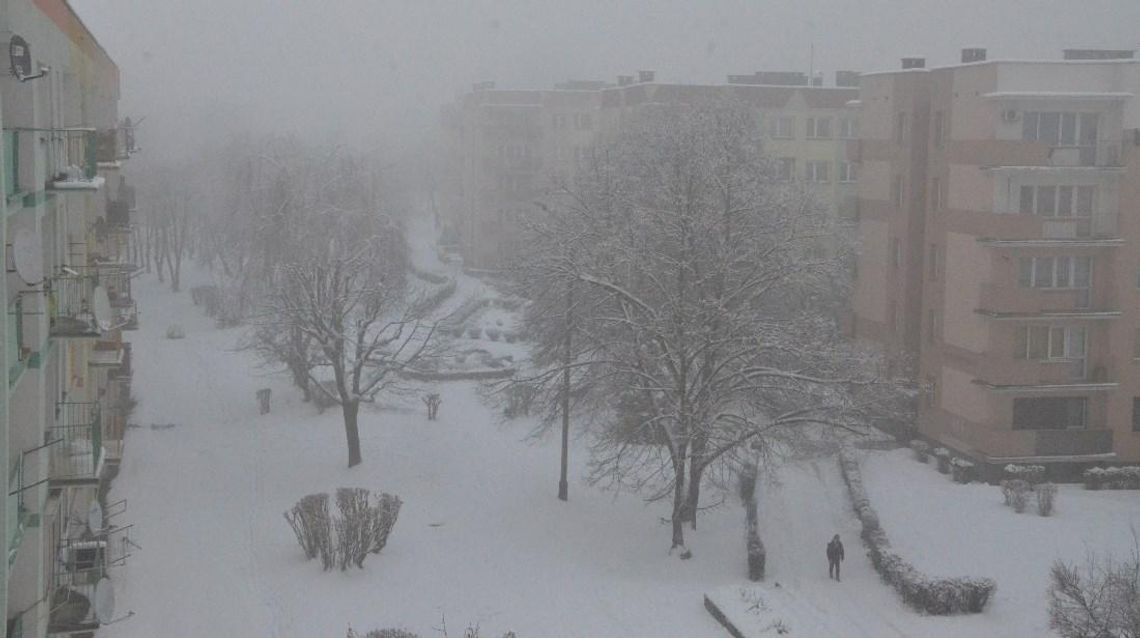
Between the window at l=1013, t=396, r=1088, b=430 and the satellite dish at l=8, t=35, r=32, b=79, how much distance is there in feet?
76.8

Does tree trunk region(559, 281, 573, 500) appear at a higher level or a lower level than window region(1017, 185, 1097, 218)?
lower

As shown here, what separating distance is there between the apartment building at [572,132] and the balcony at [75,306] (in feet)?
99.2

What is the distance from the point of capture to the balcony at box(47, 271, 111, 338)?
13086mm

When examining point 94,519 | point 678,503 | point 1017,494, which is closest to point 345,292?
point 678,503

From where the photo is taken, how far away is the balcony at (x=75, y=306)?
515 inches

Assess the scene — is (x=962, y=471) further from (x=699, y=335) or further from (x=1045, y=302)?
(x=699, y=335)

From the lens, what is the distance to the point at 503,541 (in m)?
23.4

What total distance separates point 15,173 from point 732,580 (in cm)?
1395

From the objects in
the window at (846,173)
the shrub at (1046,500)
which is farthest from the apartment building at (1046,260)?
the window at (846,173)

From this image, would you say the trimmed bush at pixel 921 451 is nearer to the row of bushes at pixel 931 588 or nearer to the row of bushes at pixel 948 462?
the row of bushes at pixel 948 462

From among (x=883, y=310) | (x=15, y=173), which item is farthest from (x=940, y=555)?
(x=15, y=173)

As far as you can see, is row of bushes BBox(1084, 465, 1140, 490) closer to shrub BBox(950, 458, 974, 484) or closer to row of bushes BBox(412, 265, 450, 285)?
shrub BBox(950, 458, 974, 484)

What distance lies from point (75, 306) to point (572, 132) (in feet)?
156

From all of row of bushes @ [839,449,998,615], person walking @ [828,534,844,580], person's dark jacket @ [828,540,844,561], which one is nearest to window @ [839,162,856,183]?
row of bushes @ [839,449,998,615]
